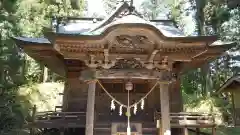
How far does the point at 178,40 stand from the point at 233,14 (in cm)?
1484

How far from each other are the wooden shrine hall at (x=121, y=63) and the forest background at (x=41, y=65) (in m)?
4.63

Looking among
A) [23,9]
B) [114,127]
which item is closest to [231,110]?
[114,127]

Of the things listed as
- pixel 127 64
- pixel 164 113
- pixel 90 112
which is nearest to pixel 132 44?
pixel 127 64

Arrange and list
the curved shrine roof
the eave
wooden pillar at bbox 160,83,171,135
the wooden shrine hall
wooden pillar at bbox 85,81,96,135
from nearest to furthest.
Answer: the curved shrine roof, the wooden shrine hall, wooden pillar at bbox 85,81,96,135, wooden pillar at bbox 160,83,171,135, the eave

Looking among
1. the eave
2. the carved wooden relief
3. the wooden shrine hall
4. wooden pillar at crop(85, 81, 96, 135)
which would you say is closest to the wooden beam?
the wooden shrine hall

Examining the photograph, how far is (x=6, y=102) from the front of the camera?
635 inches

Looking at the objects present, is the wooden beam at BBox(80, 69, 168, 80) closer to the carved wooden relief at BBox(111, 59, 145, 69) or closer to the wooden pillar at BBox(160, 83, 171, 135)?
the carved wooden relief at BBox(111, 59, 145, 69)

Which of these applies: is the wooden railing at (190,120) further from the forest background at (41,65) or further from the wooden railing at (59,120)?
the forest background at (41,65)

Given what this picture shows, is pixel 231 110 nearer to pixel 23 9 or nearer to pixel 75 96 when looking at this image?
pixel 75 96

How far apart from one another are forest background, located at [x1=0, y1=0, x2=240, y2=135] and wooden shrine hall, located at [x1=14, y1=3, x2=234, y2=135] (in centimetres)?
463

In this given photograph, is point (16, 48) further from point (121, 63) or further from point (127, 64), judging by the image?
point (127, 64)

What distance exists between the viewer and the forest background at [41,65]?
645 inches

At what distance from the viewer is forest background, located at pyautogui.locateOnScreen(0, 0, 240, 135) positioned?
16375mm

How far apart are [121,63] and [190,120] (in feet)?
11.6
